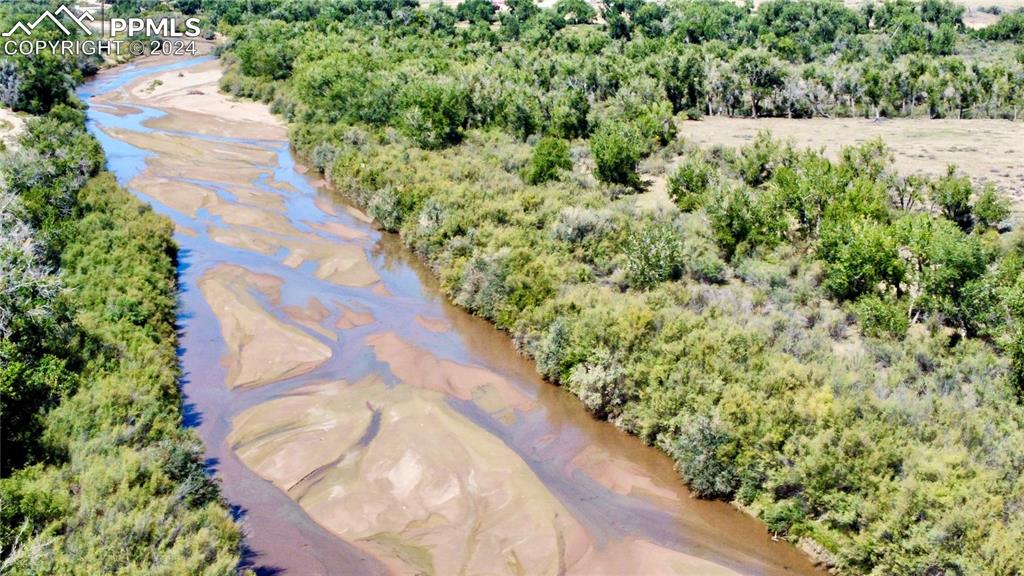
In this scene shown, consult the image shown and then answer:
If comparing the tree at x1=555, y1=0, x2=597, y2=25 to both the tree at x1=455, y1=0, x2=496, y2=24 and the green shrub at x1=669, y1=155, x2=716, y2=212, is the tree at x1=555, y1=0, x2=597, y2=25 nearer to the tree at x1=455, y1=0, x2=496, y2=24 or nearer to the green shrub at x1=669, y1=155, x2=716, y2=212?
the tree at x1=455, y1=0, x2=496, y2=24

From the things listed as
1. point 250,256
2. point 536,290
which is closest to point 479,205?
point 536,290

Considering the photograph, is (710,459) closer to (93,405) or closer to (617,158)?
(93,405)

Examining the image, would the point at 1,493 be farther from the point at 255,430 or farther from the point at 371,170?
the point at 371,170

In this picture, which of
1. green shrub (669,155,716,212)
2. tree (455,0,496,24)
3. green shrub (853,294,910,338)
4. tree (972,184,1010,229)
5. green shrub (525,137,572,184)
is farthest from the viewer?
tree (455,0,496,24)

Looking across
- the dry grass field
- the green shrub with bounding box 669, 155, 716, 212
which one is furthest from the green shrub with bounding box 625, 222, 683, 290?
the dry grass field

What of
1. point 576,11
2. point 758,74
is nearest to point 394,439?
point 758,74

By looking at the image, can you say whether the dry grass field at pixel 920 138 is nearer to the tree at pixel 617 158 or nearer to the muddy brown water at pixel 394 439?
the tree at pixel 617 158
